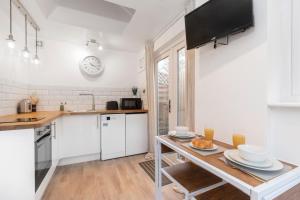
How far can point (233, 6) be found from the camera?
43.5 inches

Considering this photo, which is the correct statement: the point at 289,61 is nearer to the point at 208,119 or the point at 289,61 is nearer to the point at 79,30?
the point at 208,119

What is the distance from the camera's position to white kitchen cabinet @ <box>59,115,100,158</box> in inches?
97.4

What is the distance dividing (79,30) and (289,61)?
2.72 m

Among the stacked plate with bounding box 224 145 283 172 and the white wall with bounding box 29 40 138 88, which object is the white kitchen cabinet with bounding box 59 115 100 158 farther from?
the stacked plate with bounding box 224 145 283 172

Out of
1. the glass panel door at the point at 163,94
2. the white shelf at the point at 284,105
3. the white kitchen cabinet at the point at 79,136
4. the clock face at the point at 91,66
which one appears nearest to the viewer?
the white shelf at the point at 284,105

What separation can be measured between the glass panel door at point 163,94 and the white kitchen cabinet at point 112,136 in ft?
2.41

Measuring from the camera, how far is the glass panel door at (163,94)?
2605 millimetres

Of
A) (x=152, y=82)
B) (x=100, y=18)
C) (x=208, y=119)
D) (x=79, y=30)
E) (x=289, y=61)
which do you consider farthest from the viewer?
(x=152, y=82)

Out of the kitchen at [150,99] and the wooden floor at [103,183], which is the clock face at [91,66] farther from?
the wooden floor at [103,183]

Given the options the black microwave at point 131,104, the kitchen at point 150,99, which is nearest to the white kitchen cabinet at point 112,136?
the kitchen at point 150,99

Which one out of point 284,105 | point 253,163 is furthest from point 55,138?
point 284,105

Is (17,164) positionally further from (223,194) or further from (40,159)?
(223,194)

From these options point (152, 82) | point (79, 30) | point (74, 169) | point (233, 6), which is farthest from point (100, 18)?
point (74, 169)

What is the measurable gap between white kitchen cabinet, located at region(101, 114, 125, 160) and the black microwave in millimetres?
354
